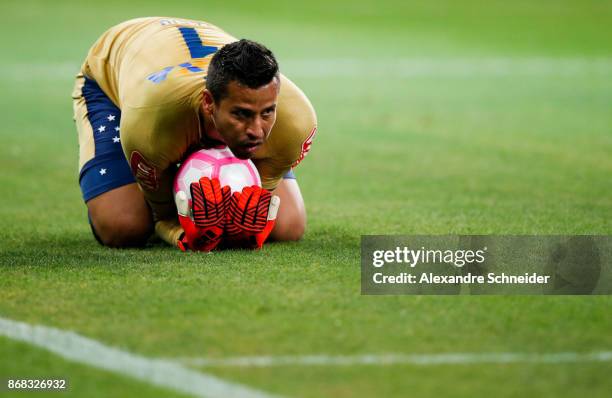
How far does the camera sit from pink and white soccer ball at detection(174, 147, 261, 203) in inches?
233

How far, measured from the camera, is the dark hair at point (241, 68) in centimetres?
518

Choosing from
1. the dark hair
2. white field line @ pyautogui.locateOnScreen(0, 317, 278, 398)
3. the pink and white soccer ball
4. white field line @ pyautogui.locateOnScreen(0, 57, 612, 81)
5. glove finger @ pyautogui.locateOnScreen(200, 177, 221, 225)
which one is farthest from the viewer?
white field line @ pyautogui.locateOnScreen(0, 57, 612, 81)

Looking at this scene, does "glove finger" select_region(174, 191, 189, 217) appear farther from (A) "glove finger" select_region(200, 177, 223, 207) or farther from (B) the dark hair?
(B) the dark hair

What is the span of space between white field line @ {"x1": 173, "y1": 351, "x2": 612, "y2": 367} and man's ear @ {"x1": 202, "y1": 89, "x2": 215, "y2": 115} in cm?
197

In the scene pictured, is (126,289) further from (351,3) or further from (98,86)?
(351,3)

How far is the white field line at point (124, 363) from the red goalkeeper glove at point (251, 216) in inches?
68.6

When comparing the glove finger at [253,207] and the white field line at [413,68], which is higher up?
the glove finger at [253,207]

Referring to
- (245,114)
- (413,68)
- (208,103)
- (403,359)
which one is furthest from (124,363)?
(413,68)

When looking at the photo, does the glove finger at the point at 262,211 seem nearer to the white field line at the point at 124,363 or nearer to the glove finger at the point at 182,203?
the glove finger at the point at 182,203

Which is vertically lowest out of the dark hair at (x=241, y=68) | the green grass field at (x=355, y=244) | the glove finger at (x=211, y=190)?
the green grass field at (x=355, y=244)

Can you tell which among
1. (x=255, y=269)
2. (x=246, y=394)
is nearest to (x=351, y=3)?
(x=255, y=269)

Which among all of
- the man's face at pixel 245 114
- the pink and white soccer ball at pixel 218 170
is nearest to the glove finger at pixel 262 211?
the pink and white soccer ball at pixel 218 170

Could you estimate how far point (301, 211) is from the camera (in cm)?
645

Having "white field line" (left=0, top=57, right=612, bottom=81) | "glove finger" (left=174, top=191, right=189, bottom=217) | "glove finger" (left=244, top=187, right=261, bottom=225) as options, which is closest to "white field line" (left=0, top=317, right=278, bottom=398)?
"glove finger" (left=174, top=191, right=189, bottom=217)
